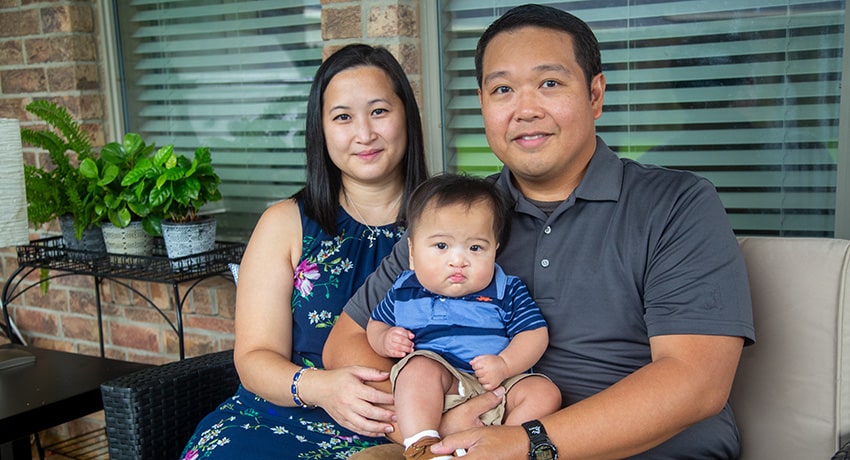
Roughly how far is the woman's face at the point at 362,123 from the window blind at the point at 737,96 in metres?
0.75

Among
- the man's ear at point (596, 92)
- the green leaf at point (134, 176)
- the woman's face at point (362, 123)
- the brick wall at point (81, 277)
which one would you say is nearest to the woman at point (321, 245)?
the woman's face at point (362, 123)

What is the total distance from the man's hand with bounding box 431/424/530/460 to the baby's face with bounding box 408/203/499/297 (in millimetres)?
297

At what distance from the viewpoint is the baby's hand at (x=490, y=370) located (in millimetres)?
1487

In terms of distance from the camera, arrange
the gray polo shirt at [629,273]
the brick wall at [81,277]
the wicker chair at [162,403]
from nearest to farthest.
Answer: the gray polo shirt at [629,273], the wicker chair at [162,403], the brick wall at [81,277]

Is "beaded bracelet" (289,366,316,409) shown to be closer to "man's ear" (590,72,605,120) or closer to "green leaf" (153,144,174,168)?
"man's ear" (590,72,605,120)

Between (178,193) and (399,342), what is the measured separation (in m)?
1.28

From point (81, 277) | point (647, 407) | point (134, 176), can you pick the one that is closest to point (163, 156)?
point (134, 176)

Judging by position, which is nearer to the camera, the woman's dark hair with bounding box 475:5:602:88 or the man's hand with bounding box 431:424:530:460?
the man's hand with bounding box 431:424:530:460

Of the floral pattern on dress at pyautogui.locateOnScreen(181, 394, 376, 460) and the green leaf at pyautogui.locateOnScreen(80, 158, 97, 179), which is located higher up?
the green leaf at pyautogui.locateOnScreen(80, 158, 97, 179)

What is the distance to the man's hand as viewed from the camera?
1378mm

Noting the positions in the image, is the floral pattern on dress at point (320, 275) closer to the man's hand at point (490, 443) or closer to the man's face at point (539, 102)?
the man's face at point (539, 102)

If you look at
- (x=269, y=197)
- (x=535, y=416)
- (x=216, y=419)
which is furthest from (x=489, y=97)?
(x=269, y=197)

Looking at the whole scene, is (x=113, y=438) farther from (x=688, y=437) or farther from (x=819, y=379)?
(x=819, y=379)

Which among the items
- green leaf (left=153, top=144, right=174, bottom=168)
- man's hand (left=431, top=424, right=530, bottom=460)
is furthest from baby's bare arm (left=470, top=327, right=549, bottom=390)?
green leaf (left=153, top=144, right=174, bottom=168)
